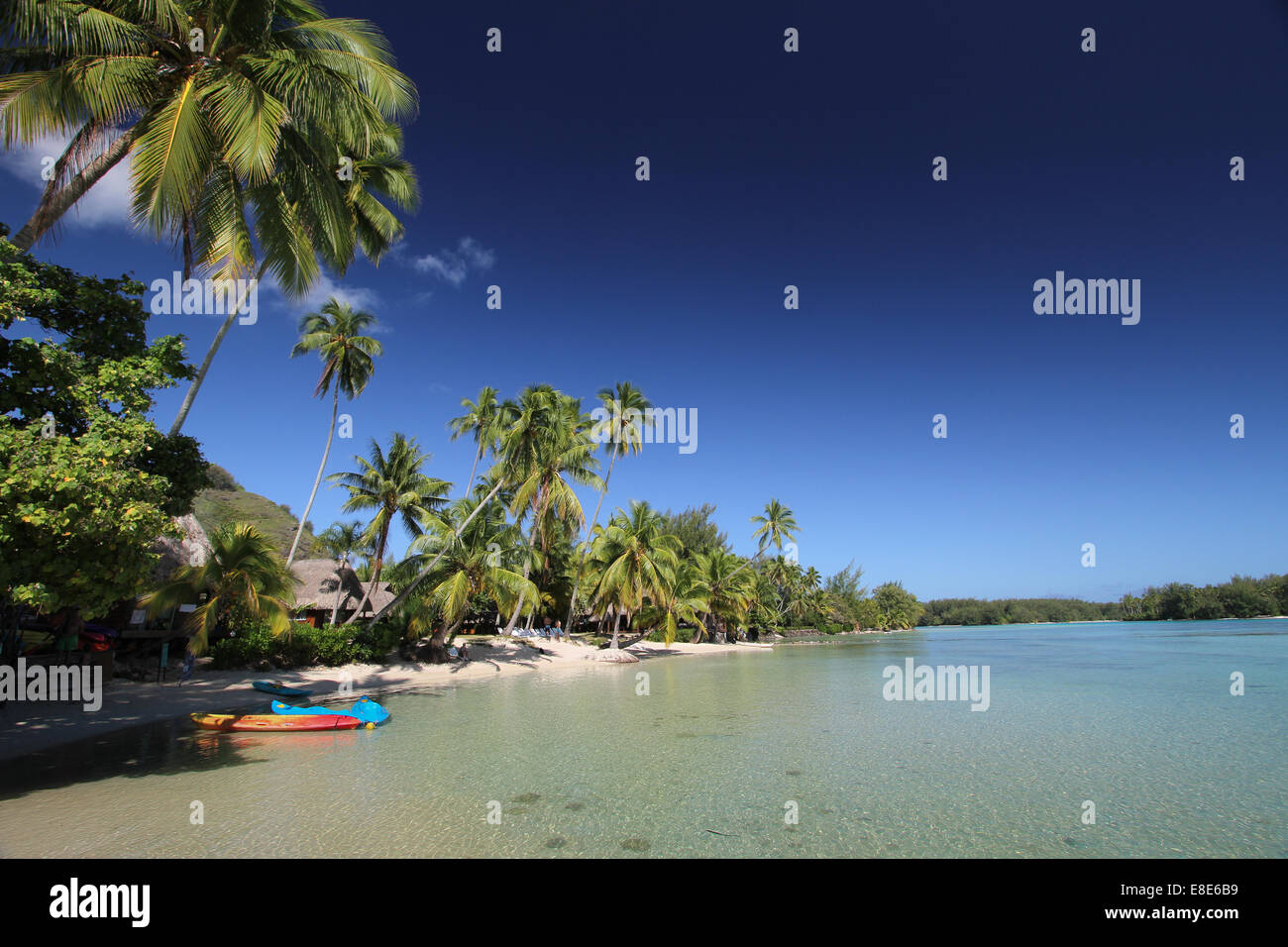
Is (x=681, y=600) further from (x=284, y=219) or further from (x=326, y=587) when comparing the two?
(x=284, y=219)

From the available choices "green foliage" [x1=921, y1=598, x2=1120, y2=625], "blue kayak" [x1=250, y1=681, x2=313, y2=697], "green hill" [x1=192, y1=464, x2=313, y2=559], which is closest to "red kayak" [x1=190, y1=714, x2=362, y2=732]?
"blue kayak" [x1=250, y1=681, x2=313, y2=697]

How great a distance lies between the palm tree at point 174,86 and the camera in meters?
8.10

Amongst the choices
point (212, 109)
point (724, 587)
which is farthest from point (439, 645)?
point (724, 587)

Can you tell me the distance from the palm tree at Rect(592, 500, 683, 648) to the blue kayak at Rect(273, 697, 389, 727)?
2035cm

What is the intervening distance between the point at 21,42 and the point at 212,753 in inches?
453

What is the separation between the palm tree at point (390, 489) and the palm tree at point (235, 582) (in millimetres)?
10328

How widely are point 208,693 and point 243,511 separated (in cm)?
4890

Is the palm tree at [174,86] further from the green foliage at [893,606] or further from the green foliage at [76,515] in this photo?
the green foliage at [893,606]

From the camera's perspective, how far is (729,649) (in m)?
45.4

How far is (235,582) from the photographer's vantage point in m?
16.7

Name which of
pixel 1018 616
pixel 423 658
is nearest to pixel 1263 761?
pixel 423 658

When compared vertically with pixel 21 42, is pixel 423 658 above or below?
below
